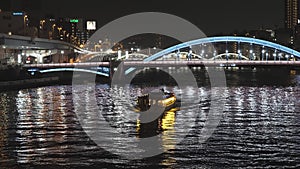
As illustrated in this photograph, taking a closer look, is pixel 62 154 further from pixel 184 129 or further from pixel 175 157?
pixel 184 129

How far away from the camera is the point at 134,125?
29406mm

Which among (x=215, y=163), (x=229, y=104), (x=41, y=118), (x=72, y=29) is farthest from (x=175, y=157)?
(x=72, y=29)

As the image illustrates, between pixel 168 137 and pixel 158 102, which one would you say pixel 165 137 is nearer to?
pixel 168 137

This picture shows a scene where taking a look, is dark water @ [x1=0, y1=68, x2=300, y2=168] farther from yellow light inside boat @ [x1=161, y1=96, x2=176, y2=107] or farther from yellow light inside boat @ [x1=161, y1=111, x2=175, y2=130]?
yellow light inside boat @ [x1=161, y1=96, x2=176, y2=107]

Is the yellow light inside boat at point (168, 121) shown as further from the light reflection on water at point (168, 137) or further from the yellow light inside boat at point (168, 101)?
the yellow light inside boat at point (168, 101)

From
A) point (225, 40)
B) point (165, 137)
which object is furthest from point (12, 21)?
point (165, 137)

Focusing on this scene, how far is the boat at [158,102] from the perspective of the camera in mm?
36775

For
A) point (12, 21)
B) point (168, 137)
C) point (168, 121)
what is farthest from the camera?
point (12, 21)

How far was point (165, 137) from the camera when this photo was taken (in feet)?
80.9

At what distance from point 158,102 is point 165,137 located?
46.4 feet

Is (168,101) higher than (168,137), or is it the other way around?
(168,101)

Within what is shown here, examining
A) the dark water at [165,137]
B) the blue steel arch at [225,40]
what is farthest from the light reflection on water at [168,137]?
the blue steel arch at [225,40]

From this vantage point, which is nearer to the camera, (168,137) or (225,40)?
(168,137)

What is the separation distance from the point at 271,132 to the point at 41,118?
12.9 m
